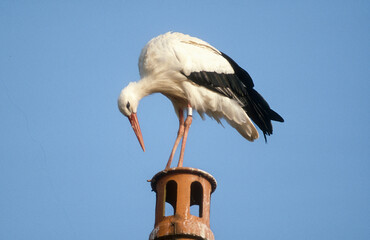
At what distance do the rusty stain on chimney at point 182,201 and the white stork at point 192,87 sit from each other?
186cm

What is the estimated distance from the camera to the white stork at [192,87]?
855 cm

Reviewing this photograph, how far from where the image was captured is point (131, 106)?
8508 millimetres

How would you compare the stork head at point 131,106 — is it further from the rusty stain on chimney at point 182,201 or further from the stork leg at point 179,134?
the rusty stain on chimney at point 182,201

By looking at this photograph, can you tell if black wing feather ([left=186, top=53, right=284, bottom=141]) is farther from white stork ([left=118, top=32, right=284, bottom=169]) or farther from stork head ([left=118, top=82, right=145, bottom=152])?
stork head ([left=118, top=82, right=145, bottom=152])

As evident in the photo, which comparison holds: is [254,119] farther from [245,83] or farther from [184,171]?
[184,171]

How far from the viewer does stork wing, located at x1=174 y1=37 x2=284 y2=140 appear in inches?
338

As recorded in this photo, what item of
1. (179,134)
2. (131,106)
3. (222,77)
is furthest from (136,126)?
(222,77)

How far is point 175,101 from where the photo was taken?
29.7ft

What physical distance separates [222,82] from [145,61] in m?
1.12

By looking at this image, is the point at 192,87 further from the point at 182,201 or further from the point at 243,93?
the point at 182,201

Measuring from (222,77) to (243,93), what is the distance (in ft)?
1.25

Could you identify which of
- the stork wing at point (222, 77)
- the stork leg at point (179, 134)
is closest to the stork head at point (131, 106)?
the stork leg at point (179, 134)

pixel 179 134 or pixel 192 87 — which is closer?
pixel 192 87

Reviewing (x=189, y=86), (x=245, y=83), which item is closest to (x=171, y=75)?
(x=189, y=86)
